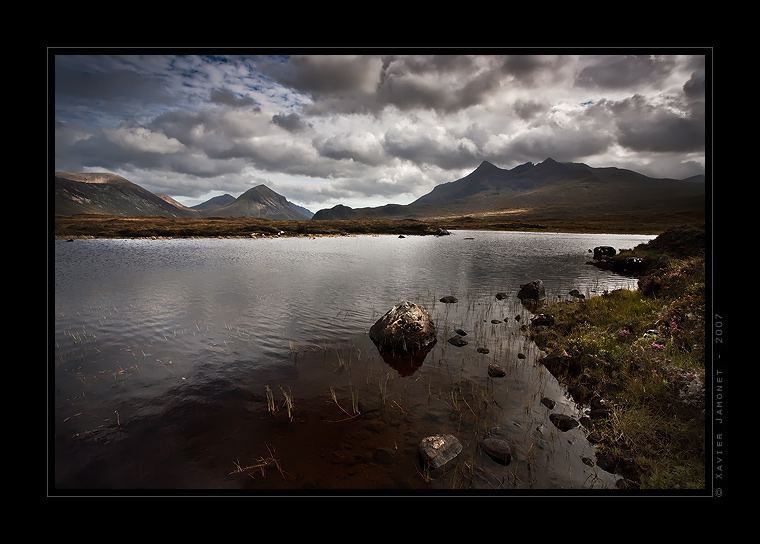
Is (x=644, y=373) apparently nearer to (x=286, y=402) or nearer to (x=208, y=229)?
(x=286, y=402)

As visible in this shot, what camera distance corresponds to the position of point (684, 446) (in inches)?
243

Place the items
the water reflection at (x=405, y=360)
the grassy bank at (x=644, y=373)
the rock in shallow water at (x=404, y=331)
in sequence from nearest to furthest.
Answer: the grassy bank at (x=644, y=373) → the water reflection at (x=405, y=360) → the rock in shallow water at (x=404, y=331)

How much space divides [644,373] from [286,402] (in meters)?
11.1

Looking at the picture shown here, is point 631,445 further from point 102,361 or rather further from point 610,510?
point 102,361

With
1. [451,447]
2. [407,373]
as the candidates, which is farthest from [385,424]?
[407,373]

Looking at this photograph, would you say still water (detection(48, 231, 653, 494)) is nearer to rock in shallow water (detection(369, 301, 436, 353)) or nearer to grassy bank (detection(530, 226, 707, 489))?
rock in shallow water (detection(369, 301, 436, 353))

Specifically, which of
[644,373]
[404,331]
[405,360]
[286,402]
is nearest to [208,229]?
[404,331]

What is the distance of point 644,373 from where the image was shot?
28.7 ft

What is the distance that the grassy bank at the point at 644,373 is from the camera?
609 centimetres

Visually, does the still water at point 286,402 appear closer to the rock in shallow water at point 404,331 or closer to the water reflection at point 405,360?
the water reflection at point 405,360

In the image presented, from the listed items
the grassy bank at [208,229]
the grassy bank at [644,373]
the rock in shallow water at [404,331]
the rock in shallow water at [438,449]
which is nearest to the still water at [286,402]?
the rock in shallow water at [438,449]

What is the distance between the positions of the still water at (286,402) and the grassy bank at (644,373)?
0.75 m

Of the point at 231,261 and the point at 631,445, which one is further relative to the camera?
the point at 231,261

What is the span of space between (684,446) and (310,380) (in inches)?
401
